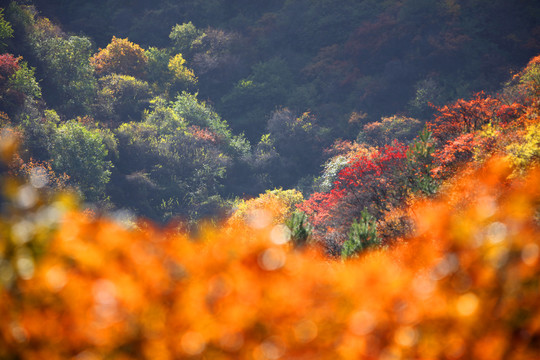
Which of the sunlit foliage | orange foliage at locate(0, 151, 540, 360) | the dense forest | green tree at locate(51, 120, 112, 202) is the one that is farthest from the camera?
the sunlit foliage

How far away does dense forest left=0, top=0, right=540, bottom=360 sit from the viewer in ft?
12.7

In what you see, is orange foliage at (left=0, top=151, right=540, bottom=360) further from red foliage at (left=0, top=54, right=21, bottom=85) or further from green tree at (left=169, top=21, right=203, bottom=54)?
green tree at (left=169, top=21, right=203, bottom=54)

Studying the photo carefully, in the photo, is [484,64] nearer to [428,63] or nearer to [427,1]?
[428,63]

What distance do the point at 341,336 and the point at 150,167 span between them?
22713mm

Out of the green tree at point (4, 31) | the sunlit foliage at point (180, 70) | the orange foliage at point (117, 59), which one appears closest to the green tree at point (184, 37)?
the sunlit foliage at point (180, 70)

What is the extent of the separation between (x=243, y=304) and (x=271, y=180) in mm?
23516

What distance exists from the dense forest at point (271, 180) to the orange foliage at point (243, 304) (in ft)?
0.08

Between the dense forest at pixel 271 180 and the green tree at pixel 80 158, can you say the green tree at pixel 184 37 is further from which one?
the green tree at pixel 80 158

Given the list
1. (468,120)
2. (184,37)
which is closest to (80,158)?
(184,37)

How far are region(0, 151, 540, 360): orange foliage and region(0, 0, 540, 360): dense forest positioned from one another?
23mm

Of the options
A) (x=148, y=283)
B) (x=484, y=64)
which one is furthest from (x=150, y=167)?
(x=484, y=64)

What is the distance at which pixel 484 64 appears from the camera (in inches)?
1106

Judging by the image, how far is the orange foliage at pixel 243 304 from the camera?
3.60 metres

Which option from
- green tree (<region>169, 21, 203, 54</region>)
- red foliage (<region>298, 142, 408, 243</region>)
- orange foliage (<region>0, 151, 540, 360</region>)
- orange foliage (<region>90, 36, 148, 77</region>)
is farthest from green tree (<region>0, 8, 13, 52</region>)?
orange foliage (<region>0, 151, 540, 360</region>)
